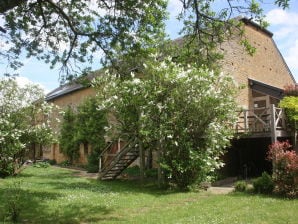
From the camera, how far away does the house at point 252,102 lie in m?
18.3

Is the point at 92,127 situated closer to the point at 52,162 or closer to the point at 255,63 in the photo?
the point at 52,162

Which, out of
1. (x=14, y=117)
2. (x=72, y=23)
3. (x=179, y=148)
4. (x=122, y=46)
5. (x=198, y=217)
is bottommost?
(x=198, y=217)

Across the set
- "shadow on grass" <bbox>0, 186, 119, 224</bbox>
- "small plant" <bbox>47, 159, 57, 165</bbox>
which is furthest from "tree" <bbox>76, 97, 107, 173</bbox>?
"shadow on grass" <bbox>0, 186, 119, 224</bbox>

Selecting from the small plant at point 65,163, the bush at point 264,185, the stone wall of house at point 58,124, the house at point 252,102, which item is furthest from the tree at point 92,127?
the bush at point 264,185

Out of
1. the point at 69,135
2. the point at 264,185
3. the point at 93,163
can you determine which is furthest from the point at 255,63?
the point at 69,135

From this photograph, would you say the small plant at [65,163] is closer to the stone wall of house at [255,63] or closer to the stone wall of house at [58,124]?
the stone wall of house at [58,124]

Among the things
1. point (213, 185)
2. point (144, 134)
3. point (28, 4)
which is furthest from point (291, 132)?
point (28, 4)

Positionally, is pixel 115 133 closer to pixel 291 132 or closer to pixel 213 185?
pixel 213 185

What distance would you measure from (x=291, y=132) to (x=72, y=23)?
11958mm

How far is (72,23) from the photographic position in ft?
40.1

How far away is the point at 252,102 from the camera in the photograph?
25312 mm

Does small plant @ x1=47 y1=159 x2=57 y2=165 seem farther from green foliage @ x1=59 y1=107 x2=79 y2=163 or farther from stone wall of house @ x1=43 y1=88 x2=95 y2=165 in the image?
green foliage @ x1=59 y1=107 x2=79 y2=163

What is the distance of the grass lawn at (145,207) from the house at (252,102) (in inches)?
179

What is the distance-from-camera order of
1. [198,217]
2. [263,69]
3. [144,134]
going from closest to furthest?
[198,217] → [144,134] → [263,69]
